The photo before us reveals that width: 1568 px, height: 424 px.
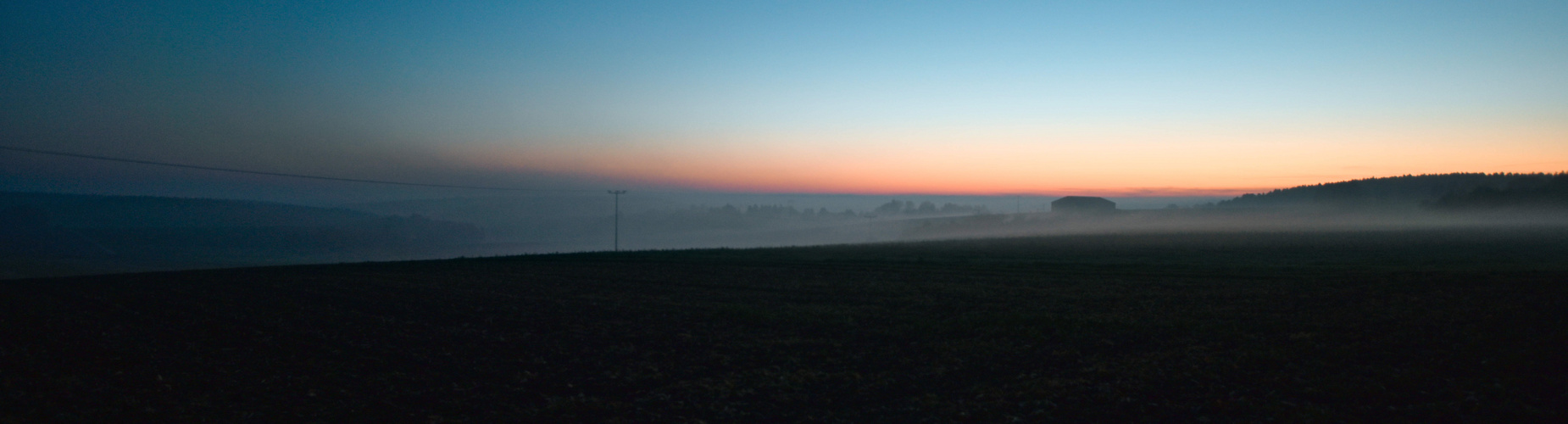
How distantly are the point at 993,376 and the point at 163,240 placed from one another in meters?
162

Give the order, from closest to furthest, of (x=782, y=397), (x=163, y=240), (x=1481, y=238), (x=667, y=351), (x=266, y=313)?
1. (x=782, y=397)
2. (x=667, y=351)
3. (x=266, y=313)
4. (x=1481, y=238)
5. (x=163, y=240)

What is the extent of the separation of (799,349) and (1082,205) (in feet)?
469

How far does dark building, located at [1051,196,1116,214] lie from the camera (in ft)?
451

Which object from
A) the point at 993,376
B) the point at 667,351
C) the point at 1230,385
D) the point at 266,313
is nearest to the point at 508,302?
the point at 266,313

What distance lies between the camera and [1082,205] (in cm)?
14275

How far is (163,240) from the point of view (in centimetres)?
12444

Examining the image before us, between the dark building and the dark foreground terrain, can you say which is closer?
the dark foreground terrain

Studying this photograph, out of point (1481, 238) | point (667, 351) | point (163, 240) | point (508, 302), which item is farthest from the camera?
point (163, 240)

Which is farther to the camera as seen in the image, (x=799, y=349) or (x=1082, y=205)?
(x=1082, y=205)

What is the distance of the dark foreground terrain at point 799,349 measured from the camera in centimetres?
962

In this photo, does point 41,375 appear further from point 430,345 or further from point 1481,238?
point 1481,238

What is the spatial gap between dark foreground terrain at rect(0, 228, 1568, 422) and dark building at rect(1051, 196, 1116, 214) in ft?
380

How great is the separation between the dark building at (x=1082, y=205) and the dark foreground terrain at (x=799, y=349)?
4562 inches

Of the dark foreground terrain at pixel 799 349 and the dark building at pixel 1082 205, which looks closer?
the dark foreground terrain at pixel 799 349
